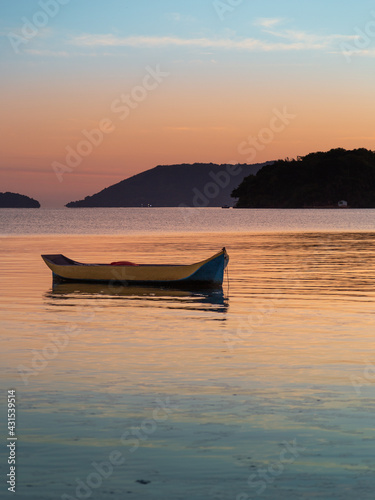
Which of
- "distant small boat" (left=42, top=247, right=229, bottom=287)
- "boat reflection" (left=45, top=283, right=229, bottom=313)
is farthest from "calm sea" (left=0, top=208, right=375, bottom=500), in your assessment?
"distant small boat" (left=42, top=247, right=229, bottom=287)

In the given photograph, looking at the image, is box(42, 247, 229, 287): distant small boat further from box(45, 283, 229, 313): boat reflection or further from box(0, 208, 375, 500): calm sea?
box(0, 208, 375, 500): calm sea

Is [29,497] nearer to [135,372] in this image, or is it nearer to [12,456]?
[12,456]

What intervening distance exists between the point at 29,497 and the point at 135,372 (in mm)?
6911

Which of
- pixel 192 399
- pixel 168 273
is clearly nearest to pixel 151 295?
pixel 168 273

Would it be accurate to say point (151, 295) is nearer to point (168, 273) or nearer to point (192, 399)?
point (168, 273)

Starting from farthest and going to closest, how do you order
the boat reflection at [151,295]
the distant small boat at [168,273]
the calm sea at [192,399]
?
1. the distant small boat at [168,273]
2. the boat reflection at [151,295]
3. the calm sea at [192,399]

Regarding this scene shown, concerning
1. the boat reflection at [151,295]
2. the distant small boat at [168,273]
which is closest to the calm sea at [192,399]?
the boat reflection at [151,295]

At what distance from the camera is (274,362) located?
57.7ft

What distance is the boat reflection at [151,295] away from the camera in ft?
96.2

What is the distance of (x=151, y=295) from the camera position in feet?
108

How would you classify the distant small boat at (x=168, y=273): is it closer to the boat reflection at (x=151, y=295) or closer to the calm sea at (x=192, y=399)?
the boat reflection at (x=151, y=295)

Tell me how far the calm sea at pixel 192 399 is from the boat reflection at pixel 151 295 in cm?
45

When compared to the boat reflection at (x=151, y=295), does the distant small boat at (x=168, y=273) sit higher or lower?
higher

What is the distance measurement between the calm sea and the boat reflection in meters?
0.45
